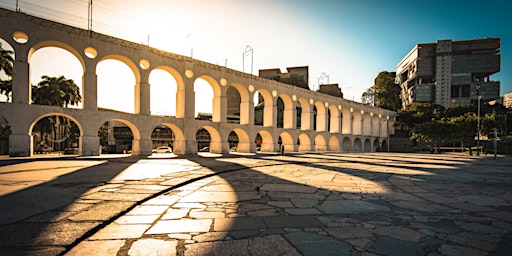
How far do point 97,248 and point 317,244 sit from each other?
2.36m

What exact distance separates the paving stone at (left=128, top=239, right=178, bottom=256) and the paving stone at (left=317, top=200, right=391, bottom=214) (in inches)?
104

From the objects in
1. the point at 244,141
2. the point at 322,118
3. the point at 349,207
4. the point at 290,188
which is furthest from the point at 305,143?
the point at 349,207

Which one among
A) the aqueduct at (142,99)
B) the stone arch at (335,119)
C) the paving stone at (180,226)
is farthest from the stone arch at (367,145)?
the paving stone at (180,226)

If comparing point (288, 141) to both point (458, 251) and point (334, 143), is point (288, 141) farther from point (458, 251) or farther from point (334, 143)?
point (458, 251)

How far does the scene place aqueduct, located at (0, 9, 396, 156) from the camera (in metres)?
16.3

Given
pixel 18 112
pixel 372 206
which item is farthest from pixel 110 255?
pixel 18 112

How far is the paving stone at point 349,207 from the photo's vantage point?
4618 millimetres

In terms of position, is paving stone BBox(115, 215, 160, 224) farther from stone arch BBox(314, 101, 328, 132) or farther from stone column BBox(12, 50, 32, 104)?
stone arch BBox(314, 101, 328, 132)

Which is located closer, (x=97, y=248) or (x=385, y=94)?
(x=97, y=248)

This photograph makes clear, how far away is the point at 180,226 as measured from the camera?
364 centimetres


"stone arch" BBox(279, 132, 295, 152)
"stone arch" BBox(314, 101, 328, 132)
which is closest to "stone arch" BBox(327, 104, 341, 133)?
"stone arch" BBox(314, 101, 328, 132)

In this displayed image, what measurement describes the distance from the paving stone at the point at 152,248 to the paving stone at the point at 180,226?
32cm

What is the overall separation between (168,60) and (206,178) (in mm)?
17134

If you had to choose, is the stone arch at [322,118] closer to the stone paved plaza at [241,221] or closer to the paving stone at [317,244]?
the stone paved plaza at [241,221]
